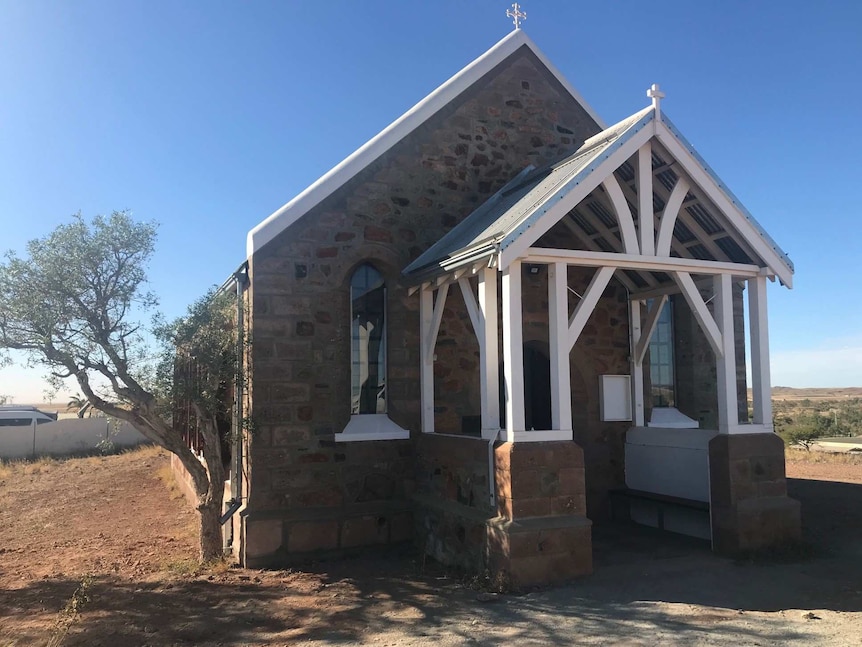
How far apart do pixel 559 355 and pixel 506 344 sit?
1.93 ft

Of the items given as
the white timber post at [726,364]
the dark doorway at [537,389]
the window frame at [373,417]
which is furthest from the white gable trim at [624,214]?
the dark doorway at [537,389]

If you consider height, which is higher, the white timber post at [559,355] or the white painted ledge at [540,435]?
the white timber post at [559,355]

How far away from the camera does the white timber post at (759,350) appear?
26.9 feet

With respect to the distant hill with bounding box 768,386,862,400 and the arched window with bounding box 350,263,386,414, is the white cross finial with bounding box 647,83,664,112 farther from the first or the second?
the distant hill with bounding box 768,386,862,400

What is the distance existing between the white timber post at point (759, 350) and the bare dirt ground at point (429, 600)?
5.27ft

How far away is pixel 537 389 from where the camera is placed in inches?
410

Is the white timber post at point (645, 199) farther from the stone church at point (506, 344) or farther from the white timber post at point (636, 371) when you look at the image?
the white timber post at point (636, 371)

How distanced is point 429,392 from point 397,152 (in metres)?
3.41

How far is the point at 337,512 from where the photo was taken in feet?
28.8

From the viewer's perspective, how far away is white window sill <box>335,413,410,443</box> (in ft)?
29.3

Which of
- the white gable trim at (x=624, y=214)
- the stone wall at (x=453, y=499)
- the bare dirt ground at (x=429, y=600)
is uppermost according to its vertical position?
the white gable trim at (x=624, y=214)

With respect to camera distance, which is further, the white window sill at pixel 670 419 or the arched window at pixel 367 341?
the white window sill at pixel 670 419

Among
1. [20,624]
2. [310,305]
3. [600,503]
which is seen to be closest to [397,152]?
[310,305]

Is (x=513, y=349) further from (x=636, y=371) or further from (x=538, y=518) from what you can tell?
(x=636, y=371)
